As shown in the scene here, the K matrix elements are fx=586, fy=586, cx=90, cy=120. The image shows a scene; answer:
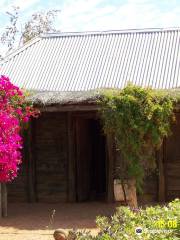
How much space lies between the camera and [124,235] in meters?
5.55

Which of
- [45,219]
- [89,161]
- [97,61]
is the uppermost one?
[97,61]

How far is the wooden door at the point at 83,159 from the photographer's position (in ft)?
44.7

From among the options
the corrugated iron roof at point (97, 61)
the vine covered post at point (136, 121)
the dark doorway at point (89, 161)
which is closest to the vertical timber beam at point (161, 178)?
the corrugated iron roof at point (97, 61)

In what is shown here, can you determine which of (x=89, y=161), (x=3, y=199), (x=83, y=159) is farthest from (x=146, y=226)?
(x=89, y=161)

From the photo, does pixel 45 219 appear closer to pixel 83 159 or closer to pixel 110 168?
pixel 110 168

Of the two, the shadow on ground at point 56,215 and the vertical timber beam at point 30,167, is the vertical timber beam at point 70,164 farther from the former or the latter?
the vertical timber beam at point 30,167

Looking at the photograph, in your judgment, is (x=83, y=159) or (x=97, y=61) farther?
(x=97, y=61)

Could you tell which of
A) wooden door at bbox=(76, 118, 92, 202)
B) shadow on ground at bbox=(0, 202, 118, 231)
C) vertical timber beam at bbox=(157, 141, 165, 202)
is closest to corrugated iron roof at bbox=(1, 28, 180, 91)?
wooden door at bbox=(76, 118, 92, 202)

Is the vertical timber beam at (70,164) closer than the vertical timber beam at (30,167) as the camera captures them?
Yes

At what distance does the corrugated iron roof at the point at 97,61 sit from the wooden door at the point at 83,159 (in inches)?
42.1

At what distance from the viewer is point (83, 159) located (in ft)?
46.4

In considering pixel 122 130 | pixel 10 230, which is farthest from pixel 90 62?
pixel 10 230

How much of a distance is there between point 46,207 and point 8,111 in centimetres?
546

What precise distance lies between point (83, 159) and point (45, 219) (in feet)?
10.2
